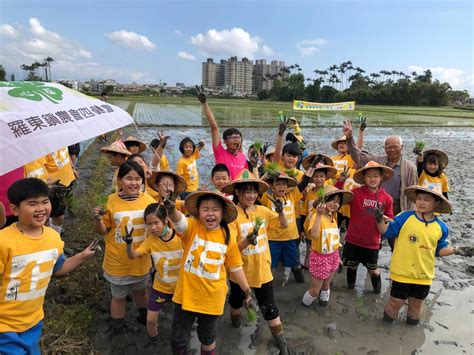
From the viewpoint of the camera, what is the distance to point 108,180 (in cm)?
1025

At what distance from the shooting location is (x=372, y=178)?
4.61 metres

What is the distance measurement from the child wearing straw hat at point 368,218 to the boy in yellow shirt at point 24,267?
3.71 meters

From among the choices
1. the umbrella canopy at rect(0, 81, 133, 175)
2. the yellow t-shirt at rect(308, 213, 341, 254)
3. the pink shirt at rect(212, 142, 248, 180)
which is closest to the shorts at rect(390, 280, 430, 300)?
the yellow t-shirt at rect(308, 213, 341, 254)

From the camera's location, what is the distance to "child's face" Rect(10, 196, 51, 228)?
251 cm

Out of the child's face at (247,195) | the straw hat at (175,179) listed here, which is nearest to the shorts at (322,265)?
the child's face at (247,195)

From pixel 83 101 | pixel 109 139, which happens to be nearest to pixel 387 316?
pixel 83 101

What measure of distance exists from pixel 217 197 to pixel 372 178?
256 cm

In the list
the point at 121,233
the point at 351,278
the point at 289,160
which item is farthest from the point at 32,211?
the point at 351,278

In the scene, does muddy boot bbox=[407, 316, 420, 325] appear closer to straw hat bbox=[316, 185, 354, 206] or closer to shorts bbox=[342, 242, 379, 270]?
shorts bbox=[342, 242, 379, 270]

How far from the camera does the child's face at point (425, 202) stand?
12.7ft

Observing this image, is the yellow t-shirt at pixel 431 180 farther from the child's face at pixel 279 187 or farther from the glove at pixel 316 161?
the child's face at pixel 279 187

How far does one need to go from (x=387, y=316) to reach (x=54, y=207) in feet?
13.6

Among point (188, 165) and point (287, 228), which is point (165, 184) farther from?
point (188, 165)

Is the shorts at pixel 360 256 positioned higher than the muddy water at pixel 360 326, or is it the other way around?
the shorts at pixel 360 256
